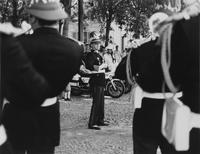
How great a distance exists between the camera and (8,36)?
2.83 metres

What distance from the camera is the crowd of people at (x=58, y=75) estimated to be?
2926mm

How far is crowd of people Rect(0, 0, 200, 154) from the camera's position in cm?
293

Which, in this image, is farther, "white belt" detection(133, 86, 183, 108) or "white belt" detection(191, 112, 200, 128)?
"white belt" detection(133, 86, 183, 108)

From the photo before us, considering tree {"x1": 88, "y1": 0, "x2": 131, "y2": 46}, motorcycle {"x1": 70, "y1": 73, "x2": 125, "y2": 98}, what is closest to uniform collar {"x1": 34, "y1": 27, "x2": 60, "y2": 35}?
motorcycle {"x1": 70, "y1": 73, "x2": 125, "y2": 98}

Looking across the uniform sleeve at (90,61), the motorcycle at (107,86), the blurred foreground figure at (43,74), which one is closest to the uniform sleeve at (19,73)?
the blurred foreground figure at (43,74)

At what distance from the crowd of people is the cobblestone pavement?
2593mm

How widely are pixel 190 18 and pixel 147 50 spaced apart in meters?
1.06

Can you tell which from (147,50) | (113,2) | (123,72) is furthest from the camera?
(113,2)

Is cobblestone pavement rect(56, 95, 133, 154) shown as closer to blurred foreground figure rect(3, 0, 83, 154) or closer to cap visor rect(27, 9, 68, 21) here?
blurred foreground figure rect(3, 0, 83, 154)

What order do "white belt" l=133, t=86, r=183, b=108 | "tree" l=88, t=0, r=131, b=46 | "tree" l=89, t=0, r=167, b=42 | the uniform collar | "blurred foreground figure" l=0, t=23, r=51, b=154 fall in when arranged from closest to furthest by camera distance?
"blurred foreground figure" l=0, t=23, r=51, b=154 → the uniform collar → "white belt" l=133, t=86, r=183, b=108 → "tree" l=89, t=0, r=167, b=42 → "tree" l=88, t=0, r=131, b=46

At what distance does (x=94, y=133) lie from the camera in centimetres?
813

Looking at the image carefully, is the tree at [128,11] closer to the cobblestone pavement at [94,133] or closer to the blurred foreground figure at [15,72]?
the cobblestone pavement at [94,133]

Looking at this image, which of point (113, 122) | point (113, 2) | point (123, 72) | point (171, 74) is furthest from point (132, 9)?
point (171, 74)

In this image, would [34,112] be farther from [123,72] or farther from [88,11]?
[88,11]
